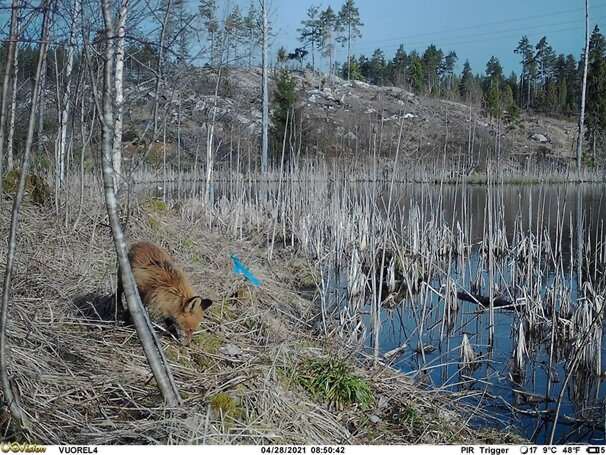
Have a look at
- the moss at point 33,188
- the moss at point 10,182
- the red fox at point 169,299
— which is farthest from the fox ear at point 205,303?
the moss at point 10,182

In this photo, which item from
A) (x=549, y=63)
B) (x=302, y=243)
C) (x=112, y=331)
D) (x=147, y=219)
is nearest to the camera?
(x=112, y=331)

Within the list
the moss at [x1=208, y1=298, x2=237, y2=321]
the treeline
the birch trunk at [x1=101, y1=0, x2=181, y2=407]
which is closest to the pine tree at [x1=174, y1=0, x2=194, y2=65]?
the birch trunk at [x1=101, y1=0, x2=181, y2=407]

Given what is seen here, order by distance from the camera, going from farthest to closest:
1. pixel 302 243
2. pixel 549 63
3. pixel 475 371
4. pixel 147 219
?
pixel 549 63
pixel 302 243
pixel 147 219
pixel 475 371

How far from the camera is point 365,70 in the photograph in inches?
2418

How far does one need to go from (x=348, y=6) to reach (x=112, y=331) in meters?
43.3

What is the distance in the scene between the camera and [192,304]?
3.54 meters

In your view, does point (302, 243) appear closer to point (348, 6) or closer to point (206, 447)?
point (206, 447)

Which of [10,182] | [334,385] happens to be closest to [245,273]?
[334,385]

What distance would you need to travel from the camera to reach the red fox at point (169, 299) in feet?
11.8

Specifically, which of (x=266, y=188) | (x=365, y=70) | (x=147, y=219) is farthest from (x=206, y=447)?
(x=365, y=70)

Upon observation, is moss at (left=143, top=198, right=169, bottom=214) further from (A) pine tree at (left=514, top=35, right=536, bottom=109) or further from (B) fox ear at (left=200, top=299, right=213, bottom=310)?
(A) pine tree at (left=514, top=35, right=536, bottom=109)

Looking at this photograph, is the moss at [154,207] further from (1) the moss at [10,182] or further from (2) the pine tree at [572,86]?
(2) the pine tree at [572,86]

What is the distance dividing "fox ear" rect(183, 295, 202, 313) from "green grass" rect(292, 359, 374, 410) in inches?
30.6

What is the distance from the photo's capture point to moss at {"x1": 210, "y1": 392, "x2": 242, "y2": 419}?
2707 millimetres
